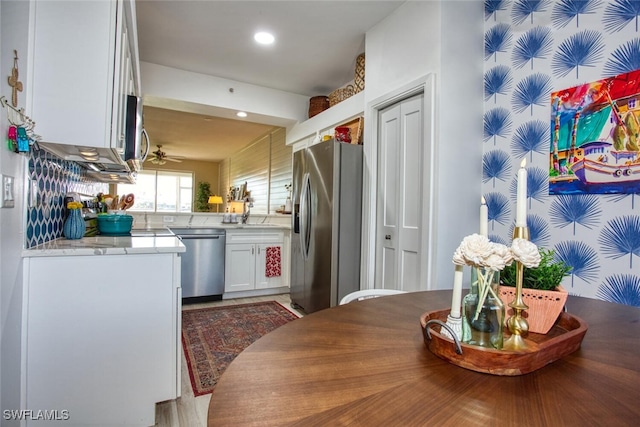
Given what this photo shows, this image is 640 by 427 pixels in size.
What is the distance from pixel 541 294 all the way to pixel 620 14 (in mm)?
1792

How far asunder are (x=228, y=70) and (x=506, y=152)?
3.06 m

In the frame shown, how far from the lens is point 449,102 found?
2275 millimetres

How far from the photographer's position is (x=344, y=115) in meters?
3.48

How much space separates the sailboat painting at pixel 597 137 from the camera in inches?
66.7

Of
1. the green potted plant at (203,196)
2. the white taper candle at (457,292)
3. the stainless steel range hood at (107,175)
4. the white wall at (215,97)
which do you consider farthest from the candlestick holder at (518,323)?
the green potted plant at (203,196)

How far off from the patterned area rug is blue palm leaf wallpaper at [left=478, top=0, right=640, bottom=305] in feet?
7.03

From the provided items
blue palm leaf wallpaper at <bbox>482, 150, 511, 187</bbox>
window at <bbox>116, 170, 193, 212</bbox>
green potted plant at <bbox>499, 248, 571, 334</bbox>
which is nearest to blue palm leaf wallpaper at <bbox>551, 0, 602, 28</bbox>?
blue palm leaf wallpaper at <bbox>482, 150, 511, 187</bbox>

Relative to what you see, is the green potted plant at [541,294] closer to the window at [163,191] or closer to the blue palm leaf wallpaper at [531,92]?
the blue palm leaf wallpaper at [531,92]

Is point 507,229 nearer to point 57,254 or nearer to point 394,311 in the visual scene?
point 394,311

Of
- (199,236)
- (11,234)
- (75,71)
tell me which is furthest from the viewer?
(199,236)

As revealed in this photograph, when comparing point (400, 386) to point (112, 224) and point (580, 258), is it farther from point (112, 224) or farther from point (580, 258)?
point (112, 224)

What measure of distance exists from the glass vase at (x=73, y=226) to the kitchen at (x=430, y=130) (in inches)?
22.4

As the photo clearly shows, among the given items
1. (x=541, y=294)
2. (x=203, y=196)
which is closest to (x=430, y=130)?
(x=541, y=294)

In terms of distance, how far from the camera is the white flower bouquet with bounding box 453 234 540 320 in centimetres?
71
